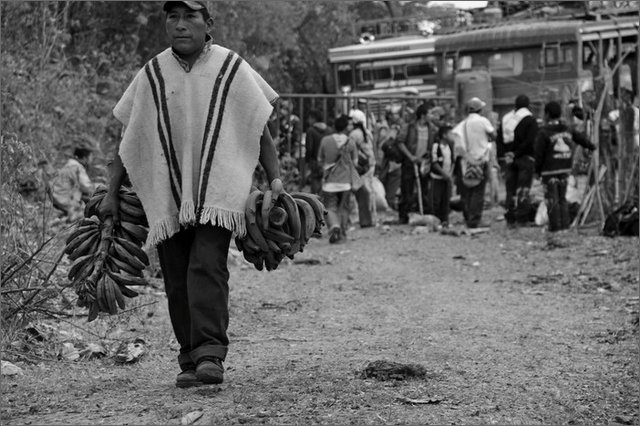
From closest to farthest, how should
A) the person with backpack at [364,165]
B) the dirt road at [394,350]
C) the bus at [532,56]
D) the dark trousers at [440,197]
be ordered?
the dirt road at [394,350]
the person with backpack at [364,165]
the dark trousers at [440,197]
the bus at [532,56]

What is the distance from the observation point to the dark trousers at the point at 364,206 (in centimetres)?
1769

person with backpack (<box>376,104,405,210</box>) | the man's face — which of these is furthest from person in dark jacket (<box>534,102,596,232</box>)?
the man's face

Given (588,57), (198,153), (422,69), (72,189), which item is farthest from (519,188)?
(422,69)

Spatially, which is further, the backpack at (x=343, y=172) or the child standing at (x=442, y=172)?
the child standing at (x=442, y=172)

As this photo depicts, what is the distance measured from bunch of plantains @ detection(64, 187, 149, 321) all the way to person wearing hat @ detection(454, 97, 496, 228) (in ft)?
36.6

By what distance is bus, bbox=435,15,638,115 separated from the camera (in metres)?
23.5

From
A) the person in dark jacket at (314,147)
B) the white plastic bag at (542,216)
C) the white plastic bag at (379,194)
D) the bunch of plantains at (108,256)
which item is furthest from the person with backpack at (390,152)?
the bunch of plantains at (108,256)

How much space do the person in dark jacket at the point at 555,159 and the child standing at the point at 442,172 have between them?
6.99ft

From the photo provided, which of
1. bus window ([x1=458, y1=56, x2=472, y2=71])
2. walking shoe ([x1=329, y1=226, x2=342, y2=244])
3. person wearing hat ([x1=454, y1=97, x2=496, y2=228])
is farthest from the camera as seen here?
bus window ([x1=458, y1=56, x2=472, y2=71])

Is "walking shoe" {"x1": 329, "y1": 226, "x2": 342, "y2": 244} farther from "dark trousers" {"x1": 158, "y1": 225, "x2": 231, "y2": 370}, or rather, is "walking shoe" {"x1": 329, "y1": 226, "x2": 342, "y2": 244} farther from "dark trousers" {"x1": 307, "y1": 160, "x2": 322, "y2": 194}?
"dark trousers" {"x1": 158, "y1": 225, "x2": 231, "y2": 370}

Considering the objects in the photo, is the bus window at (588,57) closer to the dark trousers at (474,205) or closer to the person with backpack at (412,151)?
the person with backpack at (412,151)

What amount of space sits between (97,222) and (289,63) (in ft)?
92.4

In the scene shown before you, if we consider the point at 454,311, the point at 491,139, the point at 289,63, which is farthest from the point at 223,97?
the point at 289,63

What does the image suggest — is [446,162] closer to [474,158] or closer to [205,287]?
[474,158]
